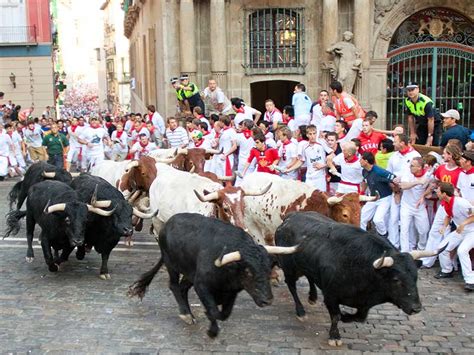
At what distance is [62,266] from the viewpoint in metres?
10.1

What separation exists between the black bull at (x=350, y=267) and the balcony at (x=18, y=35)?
2804 centimetres

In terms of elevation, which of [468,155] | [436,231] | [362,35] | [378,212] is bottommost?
[436,231]

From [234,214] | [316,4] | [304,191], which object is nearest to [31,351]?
[234,214]

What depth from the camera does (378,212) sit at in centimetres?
1034

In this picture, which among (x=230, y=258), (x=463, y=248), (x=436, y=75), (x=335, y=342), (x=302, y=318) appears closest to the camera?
(x=230, y=258)

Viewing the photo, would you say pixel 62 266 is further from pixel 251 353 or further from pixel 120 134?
pixel 120 134

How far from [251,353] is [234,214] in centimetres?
206

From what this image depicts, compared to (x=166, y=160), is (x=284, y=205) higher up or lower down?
lower down

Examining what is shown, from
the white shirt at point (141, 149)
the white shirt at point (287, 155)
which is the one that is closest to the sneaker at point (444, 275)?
the white shirt at point (287, 155)

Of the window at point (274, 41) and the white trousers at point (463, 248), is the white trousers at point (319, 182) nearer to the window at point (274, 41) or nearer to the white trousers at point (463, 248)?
the white trousers at point (463, 248)

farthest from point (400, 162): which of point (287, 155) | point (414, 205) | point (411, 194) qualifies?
point (287, 155)

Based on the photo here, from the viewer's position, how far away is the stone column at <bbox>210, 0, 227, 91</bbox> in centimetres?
2042

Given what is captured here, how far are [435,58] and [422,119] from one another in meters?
9.77

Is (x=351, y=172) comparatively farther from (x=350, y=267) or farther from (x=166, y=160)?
(x=350, y=267)
